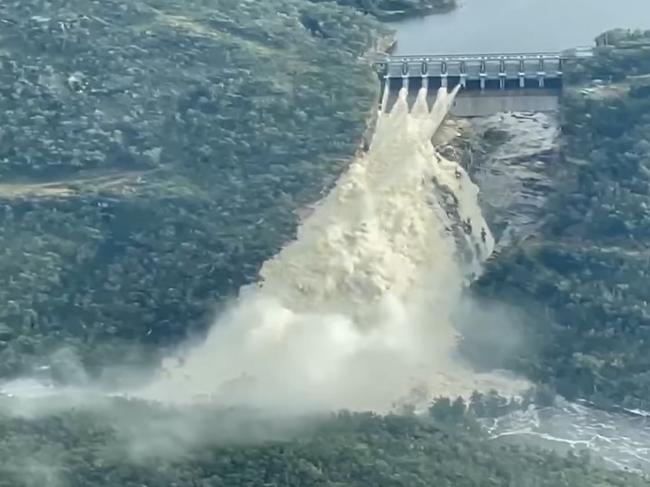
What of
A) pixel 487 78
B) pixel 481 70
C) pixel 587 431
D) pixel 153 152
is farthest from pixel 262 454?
pixel 481 70

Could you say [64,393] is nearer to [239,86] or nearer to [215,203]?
[215,203]

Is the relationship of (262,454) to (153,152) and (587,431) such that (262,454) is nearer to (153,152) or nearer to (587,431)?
(587,431)

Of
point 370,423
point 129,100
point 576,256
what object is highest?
point 129,100

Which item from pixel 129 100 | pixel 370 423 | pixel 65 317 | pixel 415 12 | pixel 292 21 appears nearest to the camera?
pixel 370 423

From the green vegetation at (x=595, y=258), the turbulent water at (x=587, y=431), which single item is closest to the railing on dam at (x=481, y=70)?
the green vegetation at (x=595, y=258)

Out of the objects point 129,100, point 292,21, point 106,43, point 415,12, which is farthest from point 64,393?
point 415,12

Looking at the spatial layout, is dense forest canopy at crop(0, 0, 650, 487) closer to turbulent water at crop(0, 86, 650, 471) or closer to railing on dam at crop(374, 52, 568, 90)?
turbulent water at crop(0, 86, 650, 471)

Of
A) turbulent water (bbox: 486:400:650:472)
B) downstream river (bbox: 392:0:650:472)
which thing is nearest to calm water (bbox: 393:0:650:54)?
downstream river (bbox: 392:0:650:472)
